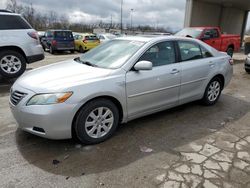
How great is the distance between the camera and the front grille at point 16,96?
3.11 m

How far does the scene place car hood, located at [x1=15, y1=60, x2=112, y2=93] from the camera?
3057 mm

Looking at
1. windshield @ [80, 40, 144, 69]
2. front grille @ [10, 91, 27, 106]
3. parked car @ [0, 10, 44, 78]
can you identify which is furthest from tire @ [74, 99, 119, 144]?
parked car @ [0, 10, 44, 78]

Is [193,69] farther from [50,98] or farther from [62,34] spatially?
[62,34]

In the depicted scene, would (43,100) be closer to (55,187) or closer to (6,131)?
(55,187)

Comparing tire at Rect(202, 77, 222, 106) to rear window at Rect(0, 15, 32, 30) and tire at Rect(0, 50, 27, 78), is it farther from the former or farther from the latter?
rear window at Rect(0, 15, 32, 30)

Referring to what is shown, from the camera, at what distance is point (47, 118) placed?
2.91m

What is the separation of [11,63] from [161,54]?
494 centimetres

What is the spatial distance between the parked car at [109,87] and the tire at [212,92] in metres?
0.20

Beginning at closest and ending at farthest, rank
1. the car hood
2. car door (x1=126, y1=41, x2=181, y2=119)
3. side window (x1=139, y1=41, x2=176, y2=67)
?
1. the car hood
2. car door (x1=126, y1=41, x2=181, y2=119)
3. side window (x1=139, y1=41, x2=176, y2=67)

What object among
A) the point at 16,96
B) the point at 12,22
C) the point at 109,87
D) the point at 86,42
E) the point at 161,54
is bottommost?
the point at 86,42

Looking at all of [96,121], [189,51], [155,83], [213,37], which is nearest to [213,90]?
[189,51]

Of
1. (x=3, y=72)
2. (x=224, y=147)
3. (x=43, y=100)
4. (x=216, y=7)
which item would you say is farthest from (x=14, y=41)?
(x=216, y=7)

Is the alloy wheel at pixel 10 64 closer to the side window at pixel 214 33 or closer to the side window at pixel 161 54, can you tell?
the side window at pixel 161 54

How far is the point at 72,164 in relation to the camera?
291cm
